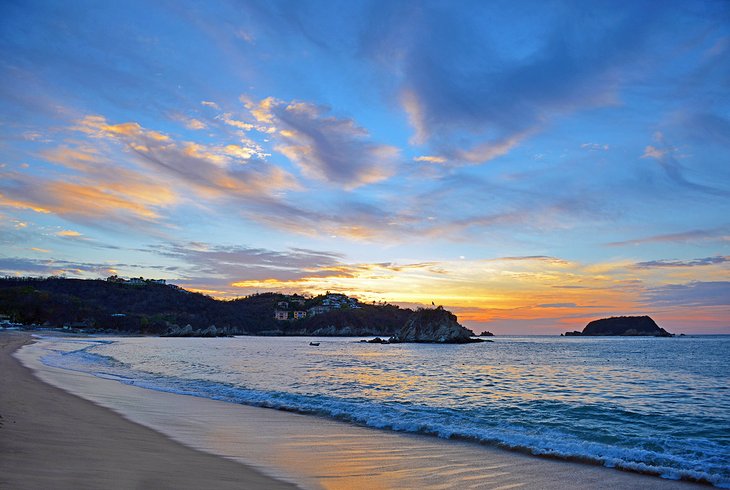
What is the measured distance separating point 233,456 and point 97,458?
269cm

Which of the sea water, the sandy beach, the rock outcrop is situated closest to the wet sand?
the sandy beach

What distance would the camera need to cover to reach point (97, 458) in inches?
313

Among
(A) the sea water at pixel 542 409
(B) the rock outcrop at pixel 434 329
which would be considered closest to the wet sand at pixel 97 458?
(A) the sea water at pixel 542 409

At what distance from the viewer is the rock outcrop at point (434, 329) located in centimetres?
14712

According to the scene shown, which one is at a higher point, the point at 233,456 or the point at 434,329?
the point at 233,456

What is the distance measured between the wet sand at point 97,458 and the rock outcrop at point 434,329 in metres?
141

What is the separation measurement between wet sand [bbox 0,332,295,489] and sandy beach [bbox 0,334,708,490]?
20mm

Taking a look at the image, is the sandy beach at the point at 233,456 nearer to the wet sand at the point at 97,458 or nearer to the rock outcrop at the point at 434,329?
the wet sand at the point at 97,458

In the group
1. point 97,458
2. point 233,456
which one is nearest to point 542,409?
point 233,456

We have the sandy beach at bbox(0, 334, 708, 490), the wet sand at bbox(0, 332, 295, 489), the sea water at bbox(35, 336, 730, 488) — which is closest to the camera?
the wet sand at bbox(0, 332, 295, 489)

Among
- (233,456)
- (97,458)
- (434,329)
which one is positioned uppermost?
(97,458)

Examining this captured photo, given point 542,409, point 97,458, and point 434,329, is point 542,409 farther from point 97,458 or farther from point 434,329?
point 434,329

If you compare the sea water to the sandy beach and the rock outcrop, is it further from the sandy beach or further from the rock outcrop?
the rock outcrop

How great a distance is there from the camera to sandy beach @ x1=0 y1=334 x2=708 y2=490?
7.21 metres
